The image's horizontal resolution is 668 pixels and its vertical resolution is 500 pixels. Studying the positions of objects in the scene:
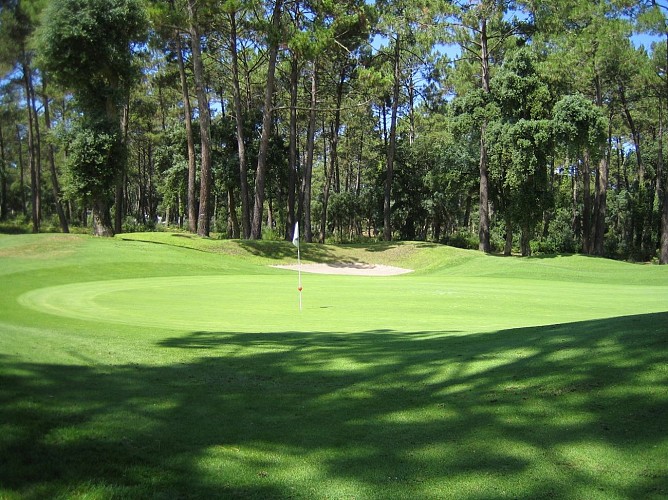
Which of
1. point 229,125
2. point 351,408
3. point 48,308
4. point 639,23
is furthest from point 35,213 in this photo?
point 351,408

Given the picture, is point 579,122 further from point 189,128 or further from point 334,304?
point 189,128

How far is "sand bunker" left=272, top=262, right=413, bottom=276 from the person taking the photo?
113 ft

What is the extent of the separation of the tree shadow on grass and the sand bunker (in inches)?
1040

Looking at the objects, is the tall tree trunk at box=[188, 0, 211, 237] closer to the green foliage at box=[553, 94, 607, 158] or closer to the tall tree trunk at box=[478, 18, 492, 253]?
the tall tree trunk at box=[478, 18, 492, 253]

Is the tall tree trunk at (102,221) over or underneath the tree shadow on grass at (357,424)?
over

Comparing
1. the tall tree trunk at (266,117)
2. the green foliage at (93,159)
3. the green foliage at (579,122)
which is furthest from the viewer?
the tall tree trunk at (266,117)

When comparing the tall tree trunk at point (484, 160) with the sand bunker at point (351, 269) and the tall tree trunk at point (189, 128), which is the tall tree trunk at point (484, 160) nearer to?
the sand bunker at point (351, 269)

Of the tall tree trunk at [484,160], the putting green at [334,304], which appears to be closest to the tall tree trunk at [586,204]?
the tall tree trunk at [484,160]

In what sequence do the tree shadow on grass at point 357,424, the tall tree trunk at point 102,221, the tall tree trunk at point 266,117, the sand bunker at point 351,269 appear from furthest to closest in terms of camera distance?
the tall tree trunk at point 266,117, the tall tree trunk at point 102,221, the sand bunker at point 351,269, the tree shadow on grass at point 357,424

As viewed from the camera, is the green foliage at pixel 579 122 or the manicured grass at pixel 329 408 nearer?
the manicured grass at pixel 329 408

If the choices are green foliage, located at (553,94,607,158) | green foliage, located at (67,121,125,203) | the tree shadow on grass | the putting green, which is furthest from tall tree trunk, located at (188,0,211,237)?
the tree shadow on grass

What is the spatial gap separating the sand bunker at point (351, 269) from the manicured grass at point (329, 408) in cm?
2151

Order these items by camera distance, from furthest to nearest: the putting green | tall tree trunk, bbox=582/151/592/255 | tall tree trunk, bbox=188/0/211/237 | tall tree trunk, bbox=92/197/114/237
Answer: tall tree trunk, bbox=582/151/592/255
tall tree trunk, bbox=92/197/114/237
tall tree trunk, bbox=188/0/211/237
the putting green

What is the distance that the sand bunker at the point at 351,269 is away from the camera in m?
34.4
